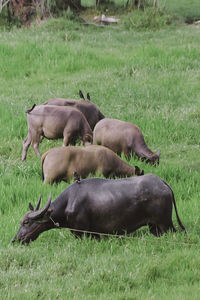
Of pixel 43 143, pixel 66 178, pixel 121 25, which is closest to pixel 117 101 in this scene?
pixel 43 143

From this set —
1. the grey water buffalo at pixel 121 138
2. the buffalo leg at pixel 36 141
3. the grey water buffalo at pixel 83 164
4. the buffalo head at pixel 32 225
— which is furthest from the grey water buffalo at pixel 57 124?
the buffalo head at pixel 32 225

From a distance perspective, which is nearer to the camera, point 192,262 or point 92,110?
point 192,262

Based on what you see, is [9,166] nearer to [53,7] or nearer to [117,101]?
[117,101]

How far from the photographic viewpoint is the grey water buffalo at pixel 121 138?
25.3ft

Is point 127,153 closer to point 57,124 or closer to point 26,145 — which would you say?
point 57,124

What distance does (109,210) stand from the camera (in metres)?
5.09

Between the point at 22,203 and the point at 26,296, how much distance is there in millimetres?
2129

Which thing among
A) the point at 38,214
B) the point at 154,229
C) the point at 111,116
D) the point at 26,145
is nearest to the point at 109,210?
the point at 154,229

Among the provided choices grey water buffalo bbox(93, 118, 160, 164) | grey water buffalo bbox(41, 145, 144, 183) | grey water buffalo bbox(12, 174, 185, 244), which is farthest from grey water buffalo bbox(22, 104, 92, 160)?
grey water buffalo bbox(12, 174, 185, 244)

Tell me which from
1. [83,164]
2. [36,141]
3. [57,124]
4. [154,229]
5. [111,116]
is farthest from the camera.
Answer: [111,116]

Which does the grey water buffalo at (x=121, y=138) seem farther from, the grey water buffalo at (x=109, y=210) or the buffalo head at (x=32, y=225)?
the buffalo head at (x=32, y=225)

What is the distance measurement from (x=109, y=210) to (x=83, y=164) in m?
1.51

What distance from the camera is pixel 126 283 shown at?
445 centimetres

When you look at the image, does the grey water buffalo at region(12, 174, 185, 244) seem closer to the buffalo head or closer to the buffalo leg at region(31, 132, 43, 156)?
the buffalo head
